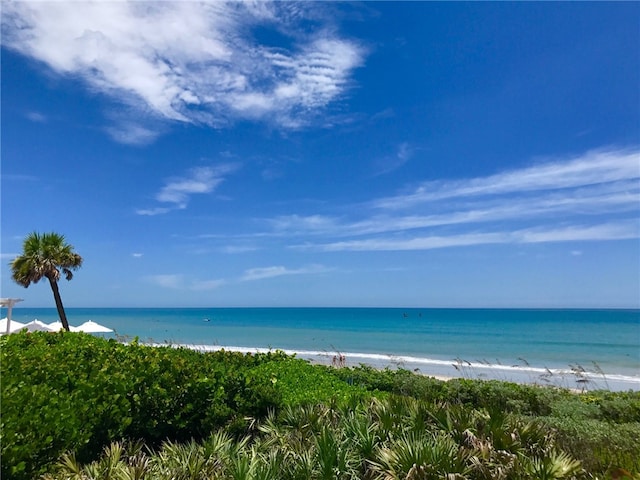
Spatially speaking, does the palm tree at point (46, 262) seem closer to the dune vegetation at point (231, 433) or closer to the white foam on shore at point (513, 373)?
the white foam on shore at point (513, 373)

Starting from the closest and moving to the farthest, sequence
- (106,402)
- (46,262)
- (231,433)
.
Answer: (106,402) → (231,433) → (46,262)

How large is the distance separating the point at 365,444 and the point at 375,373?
938 centimetres

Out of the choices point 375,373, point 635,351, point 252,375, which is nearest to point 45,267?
point 375,373

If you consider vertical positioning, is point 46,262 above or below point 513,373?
above

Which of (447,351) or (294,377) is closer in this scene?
(294,377)

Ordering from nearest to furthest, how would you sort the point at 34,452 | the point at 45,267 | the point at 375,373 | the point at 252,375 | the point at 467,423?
the point at 34,452 < the point at 467,423 < the point at 252,375 < the point at 375,373 < the point at 45,267

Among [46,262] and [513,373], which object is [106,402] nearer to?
[46,262]

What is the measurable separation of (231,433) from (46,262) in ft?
73.9

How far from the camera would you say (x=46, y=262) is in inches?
930

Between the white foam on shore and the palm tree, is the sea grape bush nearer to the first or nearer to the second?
the white foam on shore

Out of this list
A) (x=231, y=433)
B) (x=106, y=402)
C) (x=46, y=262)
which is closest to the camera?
(x=106, y=402)

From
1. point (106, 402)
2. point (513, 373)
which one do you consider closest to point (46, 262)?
point (106, 402)

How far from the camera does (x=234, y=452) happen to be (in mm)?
4793

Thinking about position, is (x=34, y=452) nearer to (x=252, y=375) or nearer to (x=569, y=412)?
(x=252, y=375)
